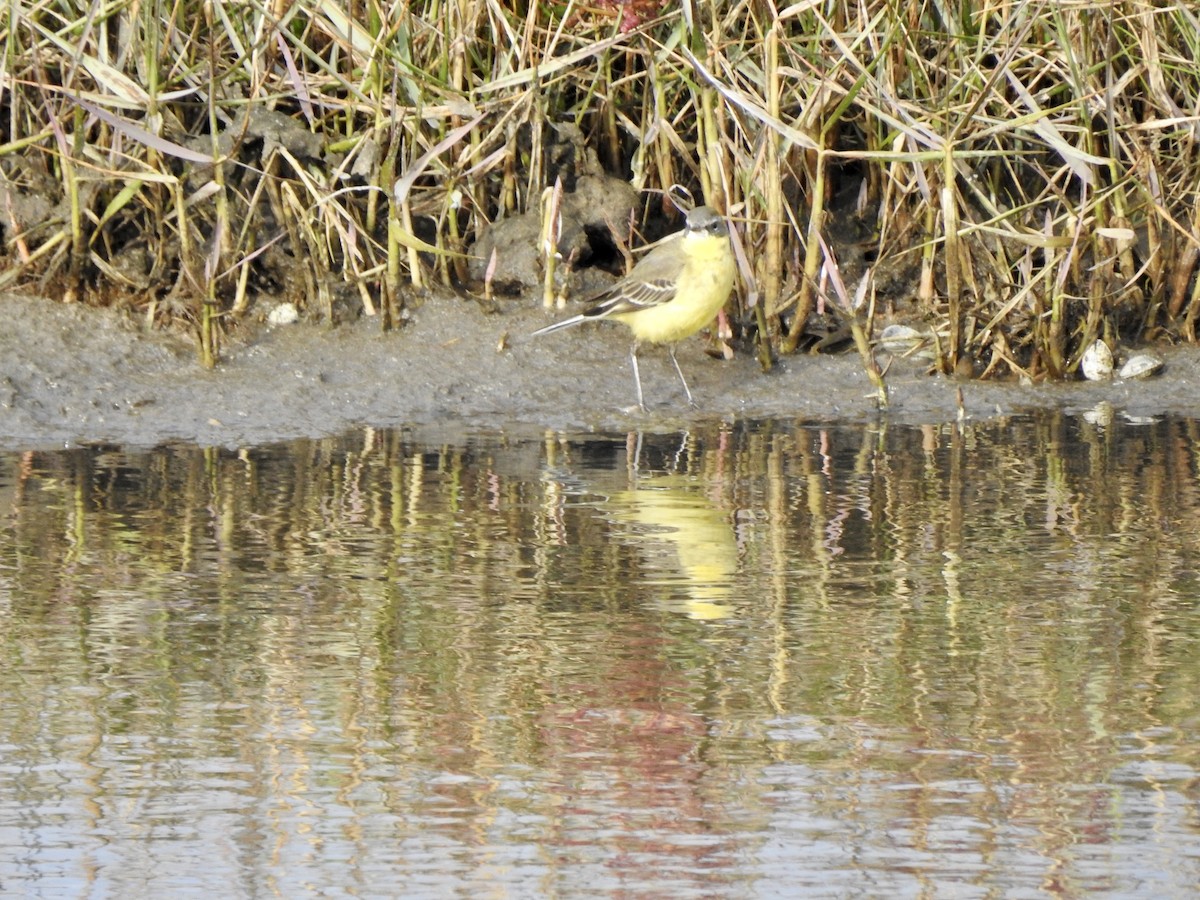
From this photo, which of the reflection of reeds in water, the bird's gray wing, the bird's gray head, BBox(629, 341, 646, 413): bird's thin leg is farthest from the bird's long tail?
the reflection of reeds in water

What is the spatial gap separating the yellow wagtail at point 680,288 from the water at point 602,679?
1.16 metres

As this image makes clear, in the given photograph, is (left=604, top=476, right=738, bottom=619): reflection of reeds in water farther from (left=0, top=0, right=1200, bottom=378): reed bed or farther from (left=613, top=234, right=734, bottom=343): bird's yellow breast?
(left=0, top=0, right=1200, bottom=378): reed bed

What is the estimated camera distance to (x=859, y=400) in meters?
7.34

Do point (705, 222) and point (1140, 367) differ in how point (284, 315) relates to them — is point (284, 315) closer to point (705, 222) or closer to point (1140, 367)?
point (705, 222)

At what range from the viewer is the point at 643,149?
8031mm

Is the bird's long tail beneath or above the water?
above

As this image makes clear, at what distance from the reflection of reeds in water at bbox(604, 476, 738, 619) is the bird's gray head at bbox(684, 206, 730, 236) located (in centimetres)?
148

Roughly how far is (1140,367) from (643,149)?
2048 mm

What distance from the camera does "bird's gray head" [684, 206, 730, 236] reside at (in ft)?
24.0

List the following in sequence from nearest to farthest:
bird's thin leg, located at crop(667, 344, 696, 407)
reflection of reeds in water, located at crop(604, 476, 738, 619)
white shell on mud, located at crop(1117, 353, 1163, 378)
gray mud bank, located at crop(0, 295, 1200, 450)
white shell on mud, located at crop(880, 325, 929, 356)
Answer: reflection of reeds in water, located at crop(604, 476, 738, 619), gray mud bank, located at crop(0, 295, 1200, 450), bird's thin leg, located at crop(667, 344, 696, 407), white shell on mud, located at crop(1117, 353, 1163, 378), white shell on mud, located at crop(880, 325, 929, 356)

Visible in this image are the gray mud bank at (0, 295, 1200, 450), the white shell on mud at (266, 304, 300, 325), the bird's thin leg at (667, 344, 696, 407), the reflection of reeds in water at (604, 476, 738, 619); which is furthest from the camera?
the white shell on mud at (266, 304, 300, 325)

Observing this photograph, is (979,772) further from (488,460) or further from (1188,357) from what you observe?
(1188,357)

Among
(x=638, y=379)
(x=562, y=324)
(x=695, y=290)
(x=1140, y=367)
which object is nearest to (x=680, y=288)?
(x=695, y=290)

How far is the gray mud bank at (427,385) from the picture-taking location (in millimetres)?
7094
